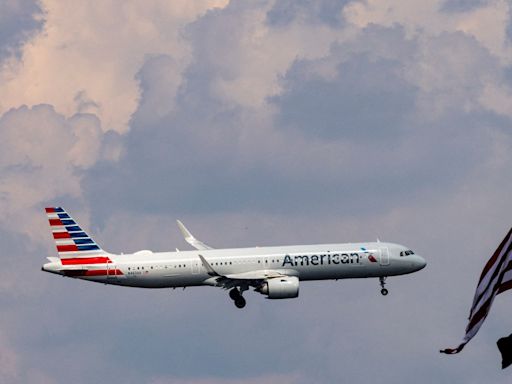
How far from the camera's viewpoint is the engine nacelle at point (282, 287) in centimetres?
11662

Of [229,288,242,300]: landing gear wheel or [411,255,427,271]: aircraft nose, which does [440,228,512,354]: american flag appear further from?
[229,288,242,300]: landing gear wheel

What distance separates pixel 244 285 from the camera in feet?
393

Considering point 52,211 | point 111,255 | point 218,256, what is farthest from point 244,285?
point 52,211

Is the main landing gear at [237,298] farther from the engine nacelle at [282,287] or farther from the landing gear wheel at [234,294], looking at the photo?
A: the engine nacelle at [282,287]

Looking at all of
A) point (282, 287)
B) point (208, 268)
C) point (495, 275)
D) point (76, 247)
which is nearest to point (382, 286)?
point (282, 287)

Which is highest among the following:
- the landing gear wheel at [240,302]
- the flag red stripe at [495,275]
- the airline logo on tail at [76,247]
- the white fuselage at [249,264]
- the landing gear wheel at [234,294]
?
the airline logo on tail at [76,247]

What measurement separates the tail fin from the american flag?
80672mm

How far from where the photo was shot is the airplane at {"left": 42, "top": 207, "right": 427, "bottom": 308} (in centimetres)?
11719

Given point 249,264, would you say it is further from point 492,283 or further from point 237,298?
point 492,283

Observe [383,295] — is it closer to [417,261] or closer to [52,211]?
[417,261]

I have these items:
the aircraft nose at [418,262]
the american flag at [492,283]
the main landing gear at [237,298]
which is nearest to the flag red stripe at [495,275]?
the american flag at [492,283]

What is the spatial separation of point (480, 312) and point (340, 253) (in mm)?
74111

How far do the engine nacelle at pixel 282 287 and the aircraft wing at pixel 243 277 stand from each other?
0.71 metres

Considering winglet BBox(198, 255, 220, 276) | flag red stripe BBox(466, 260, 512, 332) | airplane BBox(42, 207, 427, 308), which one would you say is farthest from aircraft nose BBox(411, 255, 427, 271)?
flag red stripe BBox(466, 260, 512, 332)
